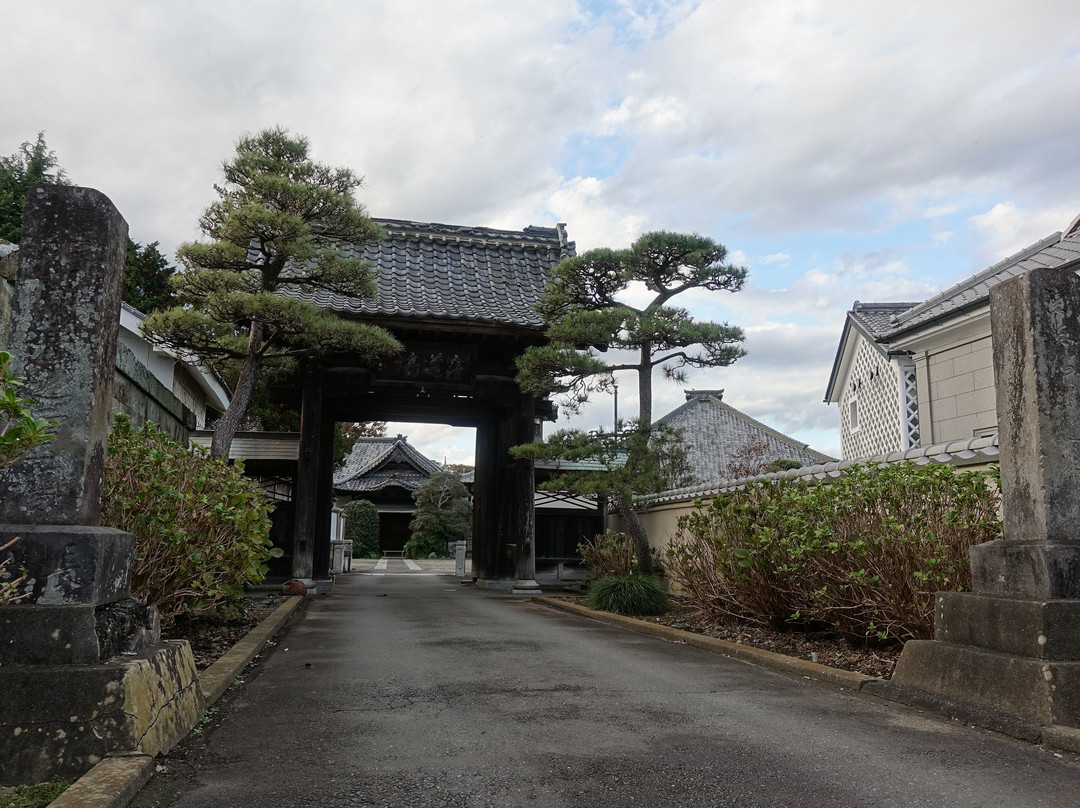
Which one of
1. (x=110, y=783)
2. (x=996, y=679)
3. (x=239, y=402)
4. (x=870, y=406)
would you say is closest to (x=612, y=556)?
(x=239, y=402)

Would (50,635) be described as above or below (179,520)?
below

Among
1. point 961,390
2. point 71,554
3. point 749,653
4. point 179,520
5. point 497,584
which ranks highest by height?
point 961,390

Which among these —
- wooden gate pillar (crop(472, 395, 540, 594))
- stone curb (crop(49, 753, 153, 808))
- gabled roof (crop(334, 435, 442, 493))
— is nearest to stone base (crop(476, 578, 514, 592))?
wooden gate pillar (crop(472, 395, 540, 594))

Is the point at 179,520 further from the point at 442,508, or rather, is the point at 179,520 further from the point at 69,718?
the point at 442,508

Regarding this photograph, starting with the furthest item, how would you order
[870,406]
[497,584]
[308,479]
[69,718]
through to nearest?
[870,406] → [497,584] → [308,479] → [69,718]

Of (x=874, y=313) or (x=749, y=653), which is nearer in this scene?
(x=749, y=653)

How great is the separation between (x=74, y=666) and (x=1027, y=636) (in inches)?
183

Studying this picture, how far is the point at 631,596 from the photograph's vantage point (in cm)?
1014

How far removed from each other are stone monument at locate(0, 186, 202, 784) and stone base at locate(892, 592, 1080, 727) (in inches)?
167

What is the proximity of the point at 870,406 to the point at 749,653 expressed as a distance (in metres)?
13.3

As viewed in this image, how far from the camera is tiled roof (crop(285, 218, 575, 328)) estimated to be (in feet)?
42.8

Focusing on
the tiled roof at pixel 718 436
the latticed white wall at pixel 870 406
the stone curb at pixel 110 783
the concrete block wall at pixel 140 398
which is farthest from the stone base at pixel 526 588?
the tiled roof at pixel 718 436

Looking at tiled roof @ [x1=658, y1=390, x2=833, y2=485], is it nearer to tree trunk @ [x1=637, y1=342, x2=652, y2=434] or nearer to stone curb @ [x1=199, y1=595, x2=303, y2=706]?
tree trunk @ [x1=637, y1=342, x2=652, y2=434]

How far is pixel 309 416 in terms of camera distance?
13.8m
